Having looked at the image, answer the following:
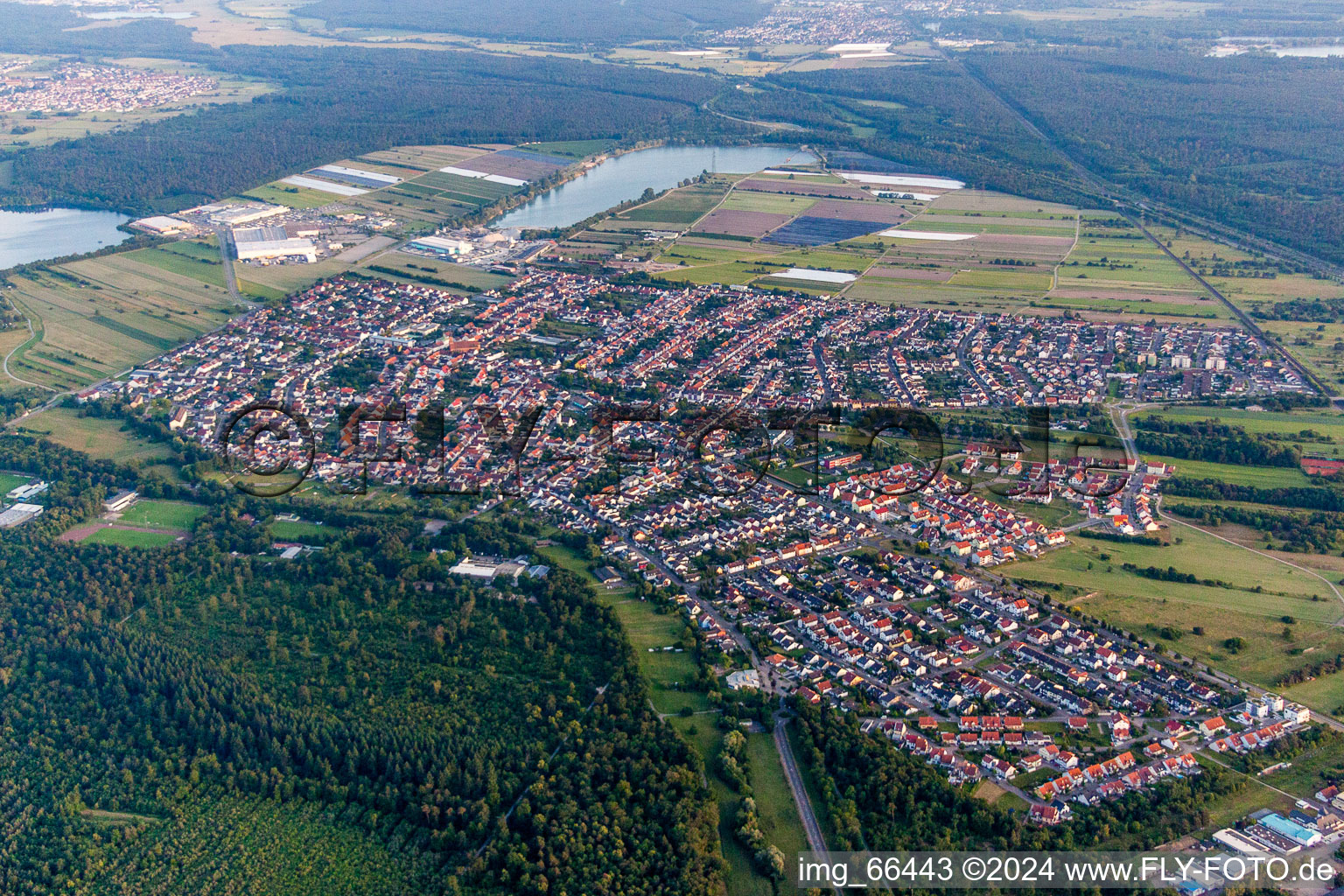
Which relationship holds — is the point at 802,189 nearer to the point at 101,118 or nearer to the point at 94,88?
the point at 101,118

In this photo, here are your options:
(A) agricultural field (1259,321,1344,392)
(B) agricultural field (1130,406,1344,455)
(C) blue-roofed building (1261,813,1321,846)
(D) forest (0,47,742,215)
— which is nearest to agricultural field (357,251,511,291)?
(D) forest (0,47,742,215)

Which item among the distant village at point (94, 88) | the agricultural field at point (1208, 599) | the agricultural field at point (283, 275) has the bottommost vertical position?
the agricultural field at point (1208, 599)

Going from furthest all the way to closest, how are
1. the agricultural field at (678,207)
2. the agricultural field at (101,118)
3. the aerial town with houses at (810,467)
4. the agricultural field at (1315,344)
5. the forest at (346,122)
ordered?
the agricultural field at (101,118)
the forest at (346,122)
the agricultural field at (678,207)
the agricultural field at (1315,344)
the aerial town with houses at (810,467)

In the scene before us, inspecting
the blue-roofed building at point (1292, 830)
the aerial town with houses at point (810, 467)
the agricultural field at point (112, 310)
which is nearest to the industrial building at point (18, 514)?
the aerial town with houses at point (810, 467)

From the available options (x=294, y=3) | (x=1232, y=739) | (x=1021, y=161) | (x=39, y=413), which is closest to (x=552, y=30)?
(x=294, y=3)

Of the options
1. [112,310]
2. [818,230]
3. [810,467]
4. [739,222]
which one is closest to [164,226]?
[112,310]

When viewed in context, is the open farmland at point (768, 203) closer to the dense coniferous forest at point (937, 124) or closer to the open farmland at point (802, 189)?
the open farmland at point (802, 189)

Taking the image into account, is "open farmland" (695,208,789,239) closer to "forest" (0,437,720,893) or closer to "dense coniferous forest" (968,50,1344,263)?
"dense coniferous forest" (968,50,1344,263)

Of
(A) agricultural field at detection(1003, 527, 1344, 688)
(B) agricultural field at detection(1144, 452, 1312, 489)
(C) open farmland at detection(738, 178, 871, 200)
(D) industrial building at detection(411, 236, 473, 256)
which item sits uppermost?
(C) open farmland at detection(738, 178, 871, 200)
